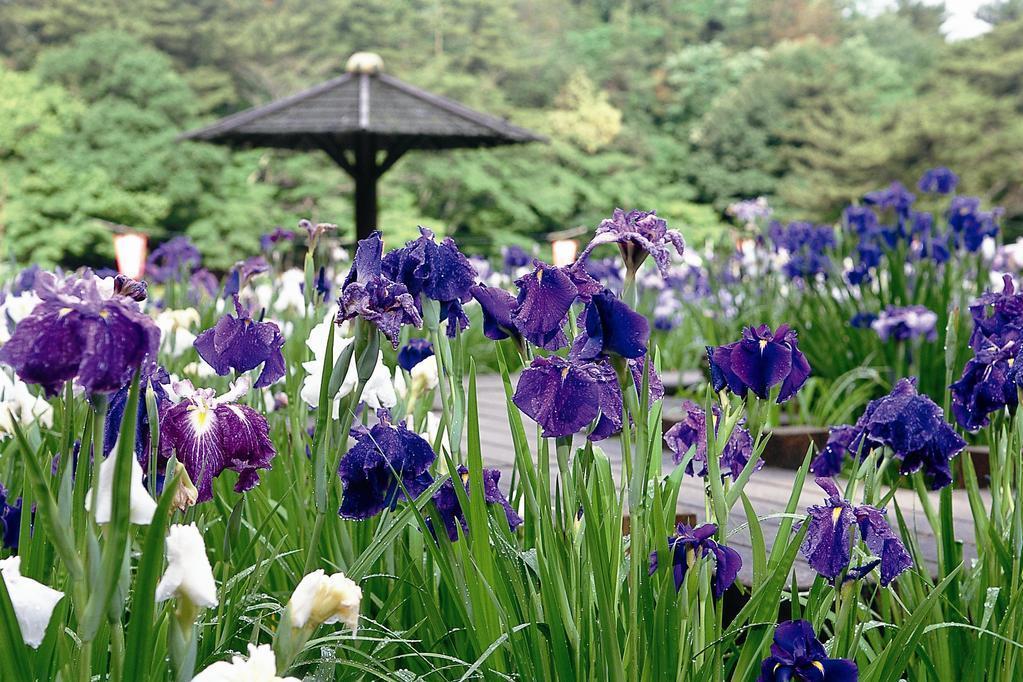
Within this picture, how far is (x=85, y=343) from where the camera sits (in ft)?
2.44

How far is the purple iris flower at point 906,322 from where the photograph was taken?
10.2 ft

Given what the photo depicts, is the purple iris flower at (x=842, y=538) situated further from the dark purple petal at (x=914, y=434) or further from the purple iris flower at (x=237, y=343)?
the purple iris flower at (x=237, y=343)

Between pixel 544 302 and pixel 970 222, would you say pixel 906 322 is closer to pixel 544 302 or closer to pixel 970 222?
pixel 970 222

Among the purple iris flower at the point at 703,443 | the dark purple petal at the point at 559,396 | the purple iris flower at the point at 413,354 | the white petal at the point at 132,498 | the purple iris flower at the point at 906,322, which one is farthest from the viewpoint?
the purple iris flower at the point at 906,322

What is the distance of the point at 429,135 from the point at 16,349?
7.15 meters

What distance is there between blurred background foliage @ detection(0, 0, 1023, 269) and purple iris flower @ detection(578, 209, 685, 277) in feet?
53.0

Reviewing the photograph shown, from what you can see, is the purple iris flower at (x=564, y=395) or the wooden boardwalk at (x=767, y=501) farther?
the wooden boardwalk at (x=767, y=501)

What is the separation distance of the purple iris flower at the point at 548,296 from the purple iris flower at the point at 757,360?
217 millimetres

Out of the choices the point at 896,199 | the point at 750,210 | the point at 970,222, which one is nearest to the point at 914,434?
the point at 970,222

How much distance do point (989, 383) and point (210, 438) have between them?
98cm

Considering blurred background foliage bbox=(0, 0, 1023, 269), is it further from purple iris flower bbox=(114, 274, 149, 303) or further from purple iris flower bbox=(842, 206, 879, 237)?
purple iris flower bbox=(114, 274, 149, 303)

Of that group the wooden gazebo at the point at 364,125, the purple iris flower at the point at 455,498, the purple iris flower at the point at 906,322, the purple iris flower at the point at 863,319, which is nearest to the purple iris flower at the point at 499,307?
the purple iris flower at the point at 455,498

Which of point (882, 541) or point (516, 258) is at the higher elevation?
point (516, 258)

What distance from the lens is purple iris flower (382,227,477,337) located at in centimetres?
122
